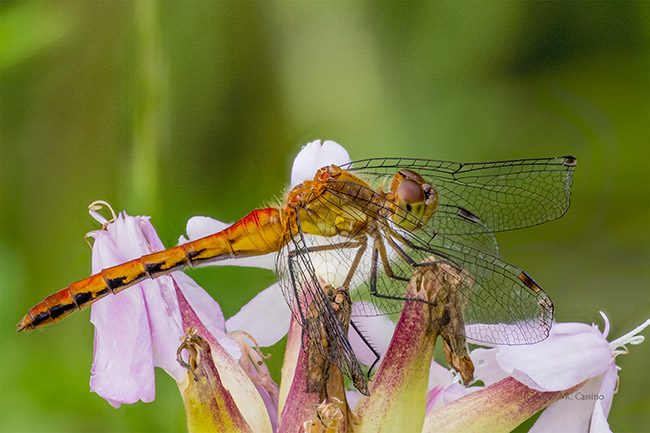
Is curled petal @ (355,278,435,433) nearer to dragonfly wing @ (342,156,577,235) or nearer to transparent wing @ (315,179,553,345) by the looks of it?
transparent wing @ (315,179,553,345)

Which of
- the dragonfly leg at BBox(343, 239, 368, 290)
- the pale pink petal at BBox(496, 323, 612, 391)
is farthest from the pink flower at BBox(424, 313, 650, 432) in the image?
the dragonfly leg at BBox(343, 239, 368, 290)

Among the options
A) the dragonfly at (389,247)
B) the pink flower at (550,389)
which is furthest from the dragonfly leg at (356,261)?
the pink flower at (550,389)

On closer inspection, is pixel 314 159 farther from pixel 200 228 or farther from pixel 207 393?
pixel 207 393

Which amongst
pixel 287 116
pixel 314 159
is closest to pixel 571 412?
pixel 314 159

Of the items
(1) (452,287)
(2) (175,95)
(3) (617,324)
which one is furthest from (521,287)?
(2) (175,95)

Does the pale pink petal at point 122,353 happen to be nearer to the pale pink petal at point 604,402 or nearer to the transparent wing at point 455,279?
the transparent wing at point 455,279
